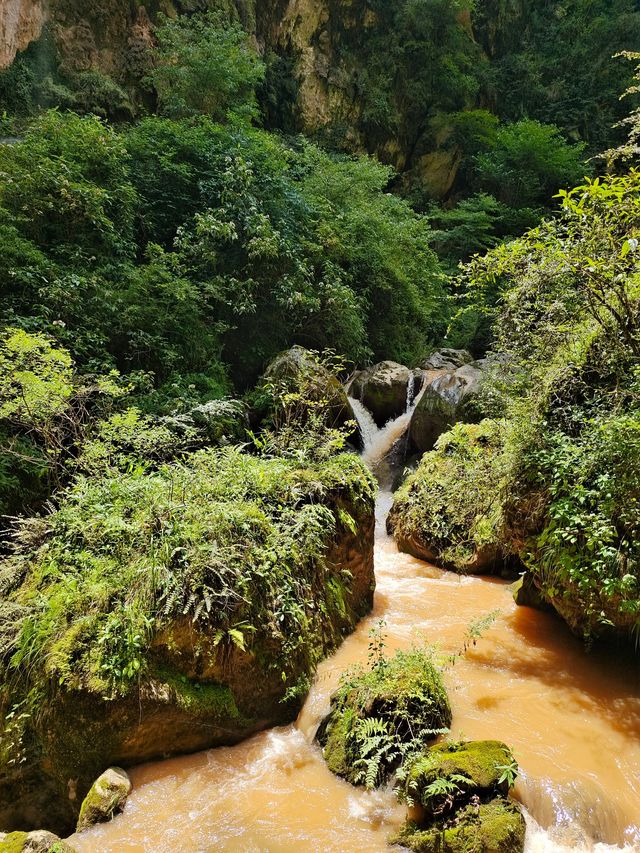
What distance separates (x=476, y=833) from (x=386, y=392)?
10557 millimetres

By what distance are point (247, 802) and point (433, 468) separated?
661 centimetres

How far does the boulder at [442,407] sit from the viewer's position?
35.6 ft

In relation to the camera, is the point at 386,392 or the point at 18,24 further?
the point at 18,24

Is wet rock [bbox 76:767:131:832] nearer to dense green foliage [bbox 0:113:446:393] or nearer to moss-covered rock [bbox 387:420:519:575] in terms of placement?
moss-covered rock [bbox 387:420:519:575]

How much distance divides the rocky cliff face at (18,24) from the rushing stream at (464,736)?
1641 cm

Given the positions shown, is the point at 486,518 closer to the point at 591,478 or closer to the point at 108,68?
the point at 591,478

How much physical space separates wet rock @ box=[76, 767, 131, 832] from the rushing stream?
0.22 ft

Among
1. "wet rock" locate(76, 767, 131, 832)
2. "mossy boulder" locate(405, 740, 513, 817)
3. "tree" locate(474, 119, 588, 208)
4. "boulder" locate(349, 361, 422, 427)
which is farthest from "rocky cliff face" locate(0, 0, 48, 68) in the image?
"mossy boulder" locate(405, 740, 513, 817)

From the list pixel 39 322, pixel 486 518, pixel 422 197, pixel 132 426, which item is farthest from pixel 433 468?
pixel 422 197

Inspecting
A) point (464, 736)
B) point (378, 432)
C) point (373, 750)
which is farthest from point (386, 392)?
point (373, 750)

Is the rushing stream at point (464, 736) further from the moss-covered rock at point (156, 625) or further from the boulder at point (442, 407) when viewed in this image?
the boulder at point (442, 407)

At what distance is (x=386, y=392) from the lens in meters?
12.8

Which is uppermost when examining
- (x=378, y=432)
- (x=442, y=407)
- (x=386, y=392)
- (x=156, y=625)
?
(x=386, y=392)

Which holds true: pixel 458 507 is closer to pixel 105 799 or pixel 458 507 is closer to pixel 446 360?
pixel 105 799
